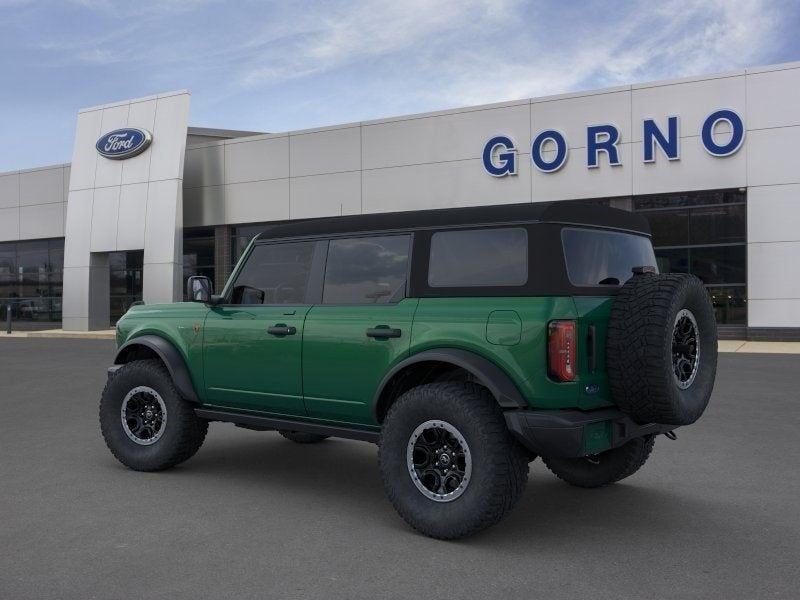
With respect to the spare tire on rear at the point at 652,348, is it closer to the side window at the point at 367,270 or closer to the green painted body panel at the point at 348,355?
the green painted body panel at the point at 348,355

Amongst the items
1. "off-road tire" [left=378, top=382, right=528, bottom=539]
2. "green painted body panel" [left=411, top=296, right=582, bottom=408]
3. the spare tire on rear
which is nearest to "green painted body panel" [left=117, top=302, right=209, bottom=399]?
"off-road tire" [left=378, top=382, right=528, bottom=539]

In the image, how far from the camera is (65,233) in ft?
102

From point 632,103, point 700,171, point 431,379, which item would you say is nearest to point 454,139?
point 632,103

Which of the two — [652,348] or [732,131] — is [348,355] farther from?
[732,131]

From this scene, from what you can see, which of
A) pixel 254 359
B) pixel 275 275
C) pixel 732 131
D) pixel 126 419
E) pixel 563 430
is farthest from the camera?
pixel 732 131

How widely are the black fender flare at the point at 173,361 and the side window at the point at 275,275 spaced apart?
69cm

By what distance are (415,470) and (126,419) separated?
2.92m

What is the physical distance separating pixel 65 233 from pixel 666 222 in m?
23.0

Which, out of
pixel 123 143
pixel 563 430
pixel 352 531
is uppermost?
pixel 123 143

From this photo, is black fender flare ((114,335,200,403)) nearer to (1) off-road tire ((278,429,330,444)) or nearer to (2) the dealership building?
(1) off-road tire ((278,429,330,444))

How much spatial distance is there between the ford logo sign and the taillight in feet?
85.0

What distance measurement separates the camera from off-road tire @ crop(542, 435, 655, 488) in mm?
5324

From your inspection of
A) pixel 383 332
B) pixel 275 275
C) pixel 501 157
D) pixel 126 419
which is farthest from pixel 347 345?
pixel 501 157

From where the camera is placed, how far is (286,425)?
18.0ft
